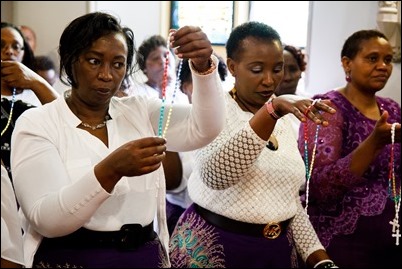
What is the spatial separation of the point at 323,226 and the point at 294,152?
49cm

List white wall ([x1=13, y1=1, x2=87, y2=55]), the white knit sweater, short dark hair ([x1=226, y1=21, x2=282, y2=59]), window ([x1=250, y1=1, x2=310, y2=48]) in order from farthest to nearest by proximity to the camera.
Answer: white wall ([x1=13, y1=1, x2=87, y2=55]) < window ([x1=250, y1=1, x2=310, y2=48]) < short dark hair ([x1=226, y1=21, x2=282, y2=59]) < the white knit sweater

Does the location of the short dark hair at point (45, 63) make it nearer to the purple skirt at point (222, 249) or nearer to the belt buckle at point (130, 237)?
the purple skirt at point (222, 249)

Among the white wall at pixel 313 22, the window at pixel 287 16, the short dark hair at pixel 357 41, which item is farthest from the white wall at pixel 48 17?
the short dark hair at pixel 357 41

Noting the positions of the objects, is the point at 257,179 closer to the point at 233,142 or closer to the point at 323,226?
the point at 233,142

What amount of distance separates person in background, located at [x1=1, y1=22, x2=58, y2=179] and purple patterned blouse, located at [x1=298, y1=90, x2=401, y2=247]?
898 millimetres

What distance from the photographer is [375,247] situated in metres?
2.24

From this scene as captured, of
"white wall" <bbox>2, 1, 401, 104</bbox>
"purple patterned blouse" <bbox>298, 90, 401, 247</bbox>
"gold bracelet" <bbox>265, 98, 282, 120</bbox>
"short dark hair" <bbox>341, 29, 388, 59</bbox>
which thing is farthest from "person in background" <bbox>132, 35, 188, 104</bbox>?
"gold bracelet" <bbox>265, 98, 282, 120</bbox>

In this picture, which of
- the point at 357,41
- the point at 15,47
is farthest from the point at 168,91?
the point at 357,41

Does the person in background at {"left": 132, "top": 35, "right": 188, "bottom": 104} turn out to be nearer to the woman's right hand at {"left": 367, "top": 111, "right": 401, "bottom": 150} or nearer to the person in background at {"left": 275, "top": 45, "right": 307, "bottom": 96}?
the person in background at {"left": 275, "top": 45, "right": 307, "bottom": 96}

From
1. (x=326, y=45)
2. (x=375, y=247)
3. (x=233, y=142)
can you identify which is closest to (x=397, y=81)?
(x=326, y=45)

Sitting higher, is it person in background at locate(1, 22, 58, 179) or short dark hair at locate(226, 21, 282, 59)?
short dark hair at locate(226, 21, 282, 59)

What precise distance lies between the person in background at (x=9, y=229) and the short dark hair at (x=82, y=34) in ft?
1.60

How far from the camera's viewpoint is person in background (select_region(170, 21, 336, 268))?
1697mm

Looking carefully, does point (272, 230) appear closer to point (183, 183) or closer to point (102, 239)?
point (102, 239)
